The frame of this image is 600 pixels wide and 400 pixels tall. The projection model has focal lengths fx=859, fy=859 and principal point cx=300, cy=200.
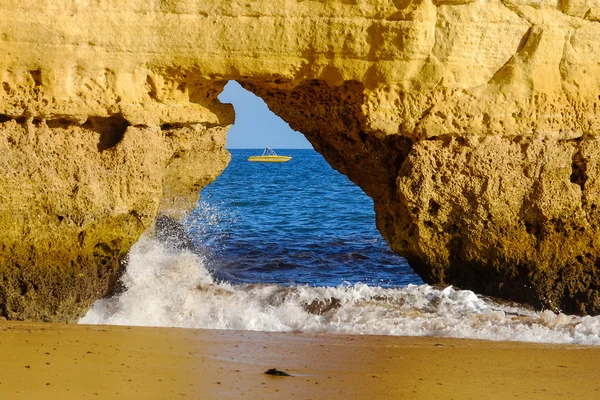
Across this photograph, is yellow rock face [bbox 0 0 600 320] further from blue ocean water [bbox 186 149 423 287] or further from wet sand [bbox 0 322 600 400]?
blue ocean water [bbox 186 149 423 287]

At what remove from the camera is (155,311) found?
8.80 metres

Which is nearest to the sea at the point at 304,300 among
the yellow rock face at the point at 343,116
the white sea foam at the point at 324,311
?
the white sea foam at the point at 324,311

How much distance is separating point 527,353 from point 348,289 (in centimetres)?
284

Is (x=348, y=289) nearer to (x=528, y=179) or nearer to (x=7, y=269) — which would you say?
(x=528, y=179)

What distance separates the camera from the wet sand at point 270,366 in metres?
5.36

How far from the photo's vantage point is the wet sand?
17.6 ft

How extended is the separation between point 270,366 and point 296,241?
33.6 ft

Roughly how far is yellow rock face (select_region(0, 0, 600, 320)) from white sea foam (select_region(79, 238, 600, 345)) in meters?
0.29

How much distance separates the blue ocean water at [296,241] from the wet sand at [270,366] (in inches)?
185

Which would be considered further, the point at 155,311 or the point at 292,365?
the point at 155,311

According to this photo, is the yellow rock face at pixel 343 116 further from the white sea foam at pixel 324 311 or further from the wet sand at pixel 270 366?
the wet sand at pixel 270 366

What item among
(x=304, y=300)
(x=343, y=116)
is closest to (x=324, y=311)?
(x=304, y=300)

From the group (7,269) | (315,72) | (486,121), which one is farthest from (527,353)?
(7,269)

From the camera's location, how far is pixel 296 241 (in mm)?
16250
